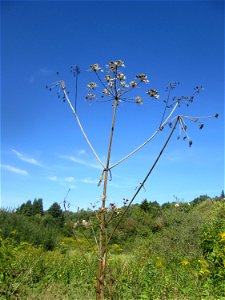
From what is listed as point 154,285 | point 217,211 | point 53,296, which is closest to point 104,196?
point 53,296

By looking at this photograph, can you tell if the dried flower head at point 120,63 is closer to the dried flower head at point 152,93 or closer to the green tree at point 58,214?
the dried flower head at point 152,93

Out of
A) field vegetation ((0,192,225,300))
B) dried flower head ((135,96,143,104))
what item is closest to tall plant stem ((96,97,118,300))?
field vegetation ((0,192,225,300))

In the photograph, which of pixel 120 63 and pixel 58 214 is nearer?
pixel 120 63

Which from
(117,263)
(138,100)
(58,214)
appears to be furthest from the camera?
(58,214)

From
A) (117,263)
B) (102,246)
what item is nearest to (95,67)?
(102,246)

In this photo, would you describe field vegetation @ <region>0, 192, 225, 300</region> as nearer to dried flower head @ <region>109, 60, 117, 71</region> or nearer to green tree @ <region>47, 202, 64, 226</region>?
green tree @ <region>47, 202, 64, 226</region>

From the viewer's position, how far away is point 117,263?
32.1ft

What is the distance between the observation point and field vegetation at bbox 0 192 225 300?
402cm

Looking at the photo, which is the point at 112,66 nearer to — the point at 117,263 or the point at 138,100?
the point at 138,100

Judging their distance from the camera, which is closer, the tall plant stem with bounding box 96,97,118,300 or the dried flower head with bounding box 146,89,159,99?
the tall plant stem with bounding box 96,97,118,300

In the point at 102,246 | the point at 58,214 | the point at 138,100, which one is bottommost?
the point at 102,246

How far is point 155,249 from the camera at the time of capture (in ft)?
50.4

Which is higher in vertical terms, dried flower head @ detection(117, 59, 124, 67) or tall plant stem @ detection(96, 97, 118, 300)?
dried flower head @ detection(117, 59, 124, 67)

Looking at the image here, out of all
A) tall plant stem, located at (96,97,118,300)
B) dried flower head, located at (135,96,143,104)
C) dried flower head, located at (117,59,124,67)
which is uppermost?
dried flower head, located at (117,59,124,67)
